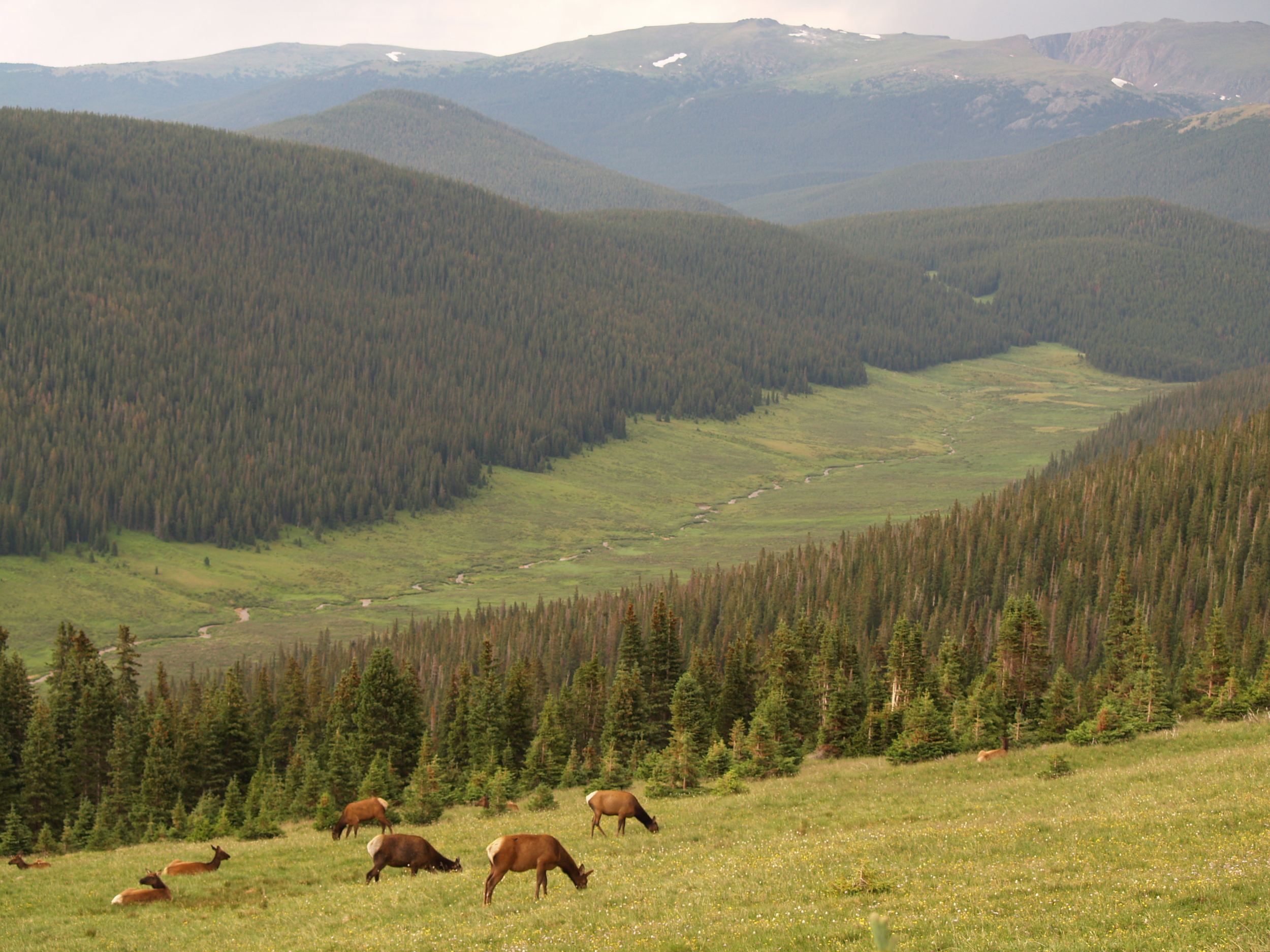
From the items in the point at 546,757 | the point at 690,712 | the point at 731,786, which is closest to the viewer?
the point at 731,786

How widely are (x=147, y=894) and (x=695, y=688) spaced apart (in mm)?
40677

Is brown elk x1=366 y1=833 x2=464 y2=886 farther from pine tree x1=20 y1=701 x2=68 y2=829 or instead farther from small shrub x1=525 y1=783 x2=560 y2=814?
pine tree x1=20 y1=701 x2=68 y2=829

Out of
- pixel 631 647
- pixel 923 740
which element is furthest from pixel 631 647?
pixel 923 740

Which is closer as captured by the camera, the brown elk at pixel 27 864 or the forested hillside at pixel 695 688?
the brown elk at pixel 27 864

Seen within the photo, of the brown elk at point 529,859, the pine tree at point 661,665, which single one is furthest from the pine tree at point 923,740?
the brown elk at point 529,859

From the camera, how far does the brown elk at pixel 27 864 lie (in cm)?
4462

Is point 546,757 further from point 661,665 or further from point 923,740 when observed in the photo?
point 923,740

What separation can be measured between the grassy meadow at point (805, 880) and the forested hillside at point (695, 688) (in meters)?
9.33

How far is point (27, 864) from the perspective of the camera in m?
45.5

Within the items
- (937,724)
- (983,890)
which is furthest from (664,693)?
(983,890)

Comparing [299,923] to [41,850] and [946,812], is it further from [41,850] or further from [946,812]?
[41,850]

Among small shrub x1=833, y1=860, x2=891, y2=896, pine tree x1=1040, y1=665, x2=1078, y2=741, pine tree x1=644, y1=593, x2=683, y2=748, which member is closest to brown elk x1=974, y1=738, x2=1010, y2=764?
pine tree x1=1040, y1=665, x2=1078, y2=741

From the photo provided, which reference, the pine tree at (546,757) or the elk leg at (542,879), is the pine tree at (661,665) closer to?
the pine tree at (546,757)

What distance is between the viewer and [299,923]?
3294cm
